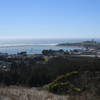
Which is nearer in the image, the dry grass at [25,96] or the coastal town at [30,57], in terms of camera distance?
the dry grass at [25,96]

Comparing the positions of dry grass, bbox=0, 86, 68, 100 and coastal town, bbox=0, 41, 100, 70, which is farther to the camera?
coastal town, bbox=0, 41, 100, 70

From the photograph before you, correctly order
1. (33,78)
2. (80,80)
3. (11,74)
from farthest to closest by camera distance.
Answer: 1. (11,74)
2. (33,78)
3. (80,80)

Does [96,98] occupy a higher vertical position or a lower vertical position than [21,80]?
higher

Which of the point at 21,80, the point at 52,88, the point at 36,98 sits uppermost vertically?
the point at 36,98

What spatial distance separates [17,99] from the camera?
4.27 metres

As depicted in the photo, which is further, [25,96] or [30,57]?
[30,57]

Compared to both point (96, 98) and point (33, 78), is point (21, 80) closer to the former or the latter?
point (33, 78)

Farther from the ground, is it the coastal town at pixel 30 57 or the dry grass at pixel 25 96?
the dry grass at pixel 25 96

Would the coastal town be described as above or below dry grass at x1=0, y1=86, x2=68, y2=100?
below

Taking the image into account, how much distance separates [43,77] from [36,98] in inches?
377

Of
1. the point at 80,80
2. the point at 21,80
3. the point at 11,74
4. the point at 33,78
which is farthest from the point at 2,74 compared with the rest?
the point at 80,80

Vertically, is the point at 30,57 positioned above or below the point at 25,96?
below

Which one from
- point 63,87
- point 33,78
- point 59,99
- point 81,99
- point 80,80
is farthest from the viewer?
point 33,78

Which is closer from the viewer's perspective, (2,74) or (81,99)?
(81,99)
